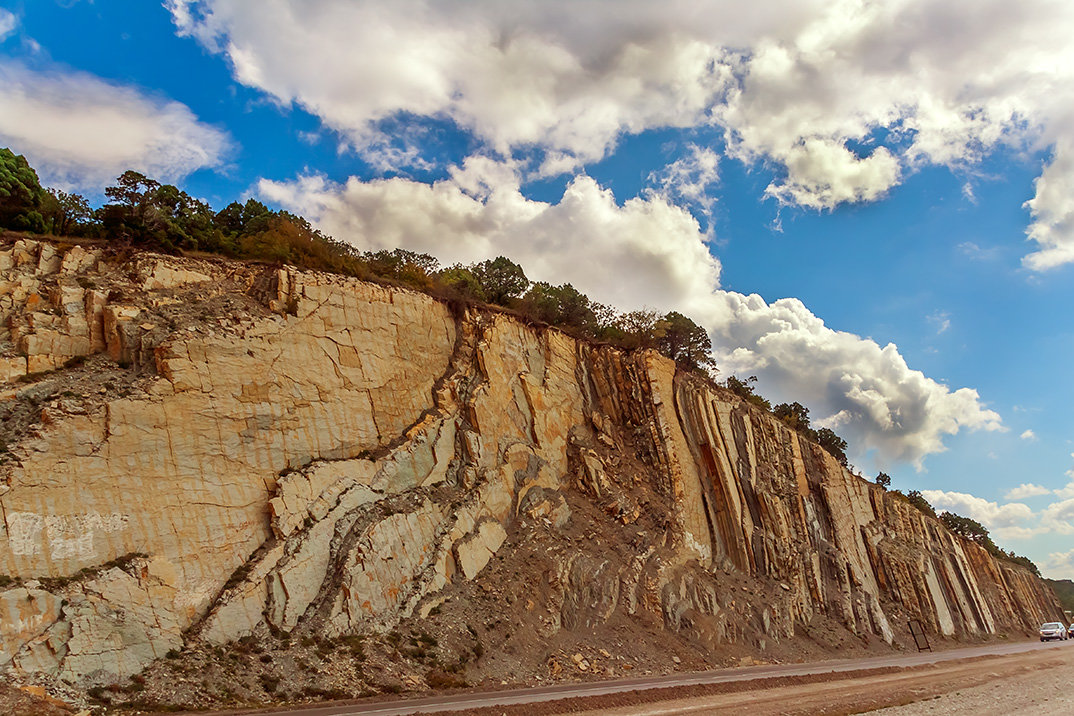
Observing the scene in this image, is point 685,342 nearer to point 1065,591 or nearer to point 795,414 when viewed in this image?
point 795,414

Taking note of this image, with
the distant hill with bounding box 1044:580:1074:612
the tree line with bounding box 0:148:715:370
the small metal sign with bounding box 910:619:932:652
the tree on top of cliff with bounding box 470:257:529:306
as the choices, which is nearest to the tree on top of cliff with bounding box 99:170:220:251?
the tree line with bounding box 0:148:715:370

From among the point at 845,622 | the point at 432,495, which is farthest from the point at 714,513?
the point at 432,495

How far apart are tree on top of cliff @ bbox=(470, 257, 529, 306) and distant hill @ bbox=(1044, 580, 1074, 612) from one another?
13234 centimetres

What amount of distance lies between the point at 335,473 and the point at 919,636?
3852 centimetres

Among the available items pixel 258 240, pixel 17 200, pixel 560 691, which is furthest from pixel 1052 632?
pixel 17 200

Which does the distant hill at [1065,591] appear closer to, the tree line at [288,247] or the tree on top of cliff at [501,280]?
the tree line at [288,247]

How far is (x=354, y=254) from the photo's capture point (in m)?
34.7

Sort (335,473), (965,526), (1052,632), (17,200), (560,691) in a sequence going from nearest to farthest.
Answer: (560,691) < (335,473) < (17,200) < (1052,632) < (965,526)

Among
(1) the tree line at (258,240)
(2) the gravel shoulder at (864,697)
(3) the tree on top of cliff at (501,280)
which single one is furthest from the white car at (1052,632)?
(3) the tree on top of cliff at (501,280)

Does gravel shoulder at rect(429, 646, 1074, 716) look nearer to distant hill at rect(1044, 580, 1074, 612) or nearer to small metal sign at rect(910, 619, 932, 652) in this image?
small metal sign at rect(910, 619, 932, 652)

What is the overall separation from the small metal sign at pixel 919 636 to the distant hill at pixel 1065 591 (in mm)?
107248

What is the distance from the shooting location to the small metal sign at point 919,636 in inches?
1539

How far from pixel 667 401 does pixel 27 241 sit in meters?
32.3

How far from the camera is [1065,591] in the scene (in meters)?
141
